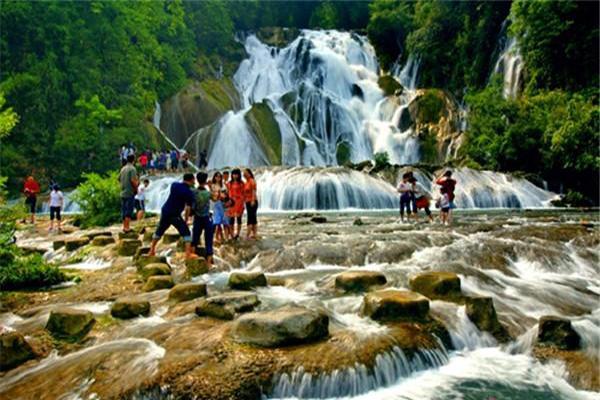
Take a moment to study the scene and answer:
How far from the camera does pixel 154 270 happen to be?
8.96 m

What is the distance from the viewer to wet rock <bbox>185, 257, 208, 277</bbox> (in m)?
9.29

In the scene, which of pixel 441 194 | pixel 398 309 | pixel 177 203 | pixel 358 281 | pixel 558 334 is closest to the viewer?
pixel 558 334

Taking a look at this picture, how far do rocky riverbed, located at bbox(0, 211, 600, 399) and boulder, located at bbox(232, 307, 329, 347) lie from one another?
12mm

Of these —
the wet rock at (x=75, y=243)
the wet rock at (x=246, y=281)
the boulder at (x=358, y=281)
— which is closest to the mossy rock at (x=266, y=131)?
the wet rock at (x=75, y=243)

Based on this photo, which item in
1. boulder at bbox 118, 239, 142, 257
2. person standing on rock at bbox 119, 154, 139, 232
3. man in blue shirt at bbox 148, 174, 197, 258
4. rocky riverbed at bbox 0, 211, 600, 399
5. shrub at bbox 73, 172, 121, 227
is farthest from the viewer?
shrub at bbox 73, 172, 121, 227

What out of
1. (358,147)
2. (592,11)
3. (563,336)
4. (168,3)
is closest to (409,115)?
(358,147)

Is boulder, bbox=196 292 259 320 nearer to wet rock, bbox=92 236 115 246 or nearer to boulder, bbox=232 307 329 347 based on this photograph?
boulder, bbox=232 307 329 347

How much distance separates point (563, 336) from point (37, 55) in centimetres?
3339

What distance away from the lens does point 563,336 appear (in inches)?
237

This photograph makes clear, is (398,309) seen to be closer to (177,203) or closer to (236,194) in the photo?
(177,203)

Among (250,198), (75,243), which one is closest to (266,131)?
(75,243)

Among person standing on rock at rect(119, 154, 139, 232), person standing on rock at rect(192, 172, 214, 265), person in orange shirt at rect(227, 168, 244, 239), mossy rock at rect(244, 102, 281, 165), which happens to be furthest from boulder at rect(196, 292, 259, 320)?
mossy rock at rect(244, 102, 281, 165)

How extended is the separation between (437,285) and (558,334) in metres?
1.74

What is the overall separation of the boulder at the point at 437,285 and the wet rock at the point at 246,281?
8.12 ft
